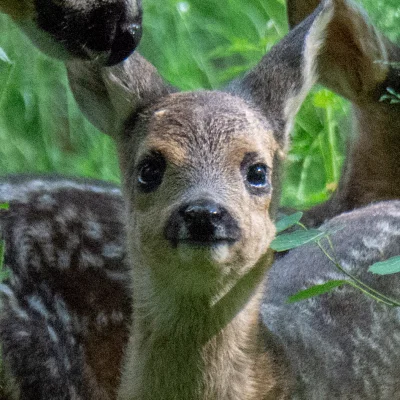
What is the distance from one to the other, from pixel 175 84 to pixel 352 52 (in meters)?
1.62

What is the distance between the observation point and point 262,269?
423 centimetres

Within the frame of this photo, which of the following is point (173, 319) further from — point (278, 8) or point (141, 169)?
point (278, 8)

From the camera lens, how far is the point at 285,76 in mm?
4637

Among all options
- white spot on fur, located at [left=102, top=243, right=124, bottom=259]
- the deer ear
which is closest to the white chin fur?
white spot on fur, located at [left=102, top=243, right=124, bottom=259]

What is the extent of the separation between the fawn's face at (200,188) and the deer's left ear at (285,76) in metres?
0.15

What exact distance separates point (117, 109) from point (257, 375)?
1180mm

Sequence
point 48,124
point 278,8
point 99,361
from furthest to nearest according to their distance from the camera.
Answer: point 278,8 → point 48,124 → point 99,361

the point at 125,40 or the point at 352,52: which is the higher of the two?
the point at 125,40

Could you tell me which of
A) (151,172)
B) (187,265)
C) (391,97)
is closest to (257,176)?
(151,172)

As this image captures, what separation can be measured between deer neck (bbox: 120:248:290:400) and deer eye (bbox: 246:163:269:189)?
328 millimetres

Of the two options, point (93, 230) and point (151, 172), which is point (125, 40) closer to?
point (151, 172)

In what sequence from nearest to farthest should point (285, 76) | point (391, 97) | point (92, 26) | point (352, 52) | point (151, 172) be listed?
point (92, 26)
point (151, 172)
point (285, 76)
point (352, 52)
point (391, 97)

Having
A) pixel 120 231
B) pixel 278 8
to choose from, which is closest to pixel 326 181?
pixel 278 8

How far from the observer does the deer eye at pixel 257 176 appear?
4123 mm
